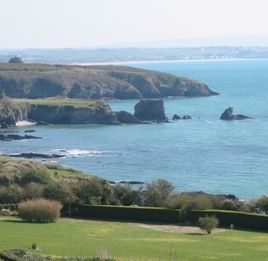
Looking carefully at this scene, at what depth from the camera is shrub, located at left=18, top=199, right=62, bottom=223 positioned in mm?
41781

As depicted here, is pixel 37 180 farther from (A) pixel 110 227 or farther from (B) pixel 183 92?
(B) pixel 183 92

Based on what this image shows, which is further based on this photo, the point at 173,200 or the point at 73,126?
the point at 73,126

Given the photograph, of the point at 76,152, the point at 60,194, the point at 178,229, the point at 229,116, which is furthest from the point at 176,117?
the point at 178,229

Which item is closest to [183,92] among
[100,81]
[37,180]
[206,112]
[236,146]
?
[100,81]

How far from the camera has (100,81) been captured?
604 feet

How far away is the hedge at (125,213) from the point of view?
45125 mm

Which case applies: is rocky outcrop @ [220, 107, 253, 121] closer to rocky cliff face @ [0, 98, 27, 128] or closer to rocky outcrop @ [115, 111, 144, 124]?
rocky outcrop @ [115, 111, 144, 124]

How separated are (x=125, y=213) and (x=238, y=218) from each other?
671 cm

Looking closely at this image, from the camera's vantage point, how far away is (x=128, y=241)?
118 ft

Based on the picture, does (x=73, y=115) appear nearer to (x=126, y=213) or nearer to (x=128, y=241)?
(x=126, y=213)

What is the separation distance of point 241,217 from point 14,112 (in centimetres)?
9335

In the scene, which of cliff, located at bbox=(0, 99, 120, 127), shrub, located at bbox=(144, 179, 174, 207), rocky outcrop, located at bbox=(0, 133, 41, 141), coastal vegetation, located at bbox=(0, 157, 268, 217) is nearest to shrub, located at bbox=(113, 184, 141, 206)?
coastal vegetation, located at bbox=(0, 157, 268, 217)

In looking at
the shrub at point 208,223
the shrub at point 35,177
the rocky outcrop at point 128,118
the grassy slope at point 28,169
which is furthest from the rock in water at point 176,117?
the shrub at point 208,223

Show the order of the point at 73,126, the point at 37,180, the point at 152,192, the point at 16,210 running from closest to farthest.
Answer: the point at 16,210
the point at 152,192
the point at 37,180
the point at 73,126
